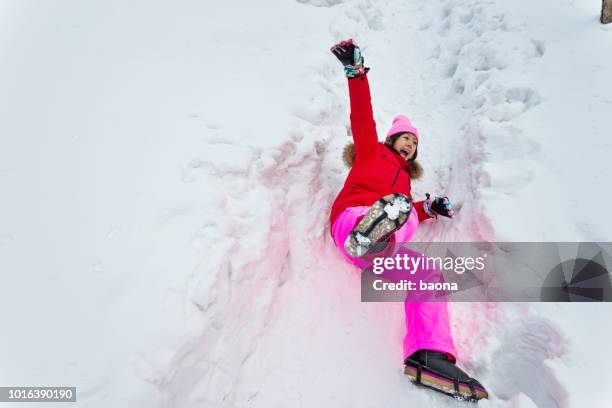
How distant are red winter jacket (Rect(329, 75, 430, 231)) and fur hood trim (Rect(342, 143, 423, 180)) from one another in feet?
0.38

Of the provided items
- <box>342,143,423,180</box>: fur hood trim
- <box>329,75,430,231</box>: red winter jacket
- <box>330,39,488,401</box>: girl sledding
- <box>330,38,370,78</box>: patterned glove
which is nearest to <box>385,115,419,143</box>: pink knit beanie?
<box>330,39,488,401</box>: girl sledding

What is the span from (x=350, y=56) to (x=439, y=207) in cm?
141

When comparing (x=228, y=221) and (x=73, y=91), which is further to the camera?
(x=73, y=91)

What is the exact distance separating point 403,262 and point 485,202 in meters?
0.76

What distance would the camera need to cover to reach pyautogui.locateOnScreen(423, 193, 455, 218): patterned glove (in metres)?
2.66

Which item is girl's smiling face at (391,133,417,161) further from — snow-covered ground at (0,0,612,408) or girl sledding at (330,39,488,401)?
snow-covered ground at (0,0,612,408)

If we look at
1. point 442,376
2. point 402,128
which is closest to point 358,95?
point 402,128

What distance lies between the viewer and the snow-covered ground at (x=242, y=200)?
163cm

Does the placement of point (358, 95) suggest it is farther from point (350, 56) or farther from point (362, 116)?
point (350, 56)

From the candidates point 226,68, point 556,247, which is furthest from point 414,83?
point 556,247

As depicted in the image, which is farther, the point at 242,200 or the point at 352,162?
the point at 352,162

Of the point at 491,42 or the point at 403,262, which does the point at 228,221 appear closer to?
the point at 403,262

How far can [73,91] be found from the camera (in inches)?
94.7

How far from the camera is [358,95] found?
8.68ft
